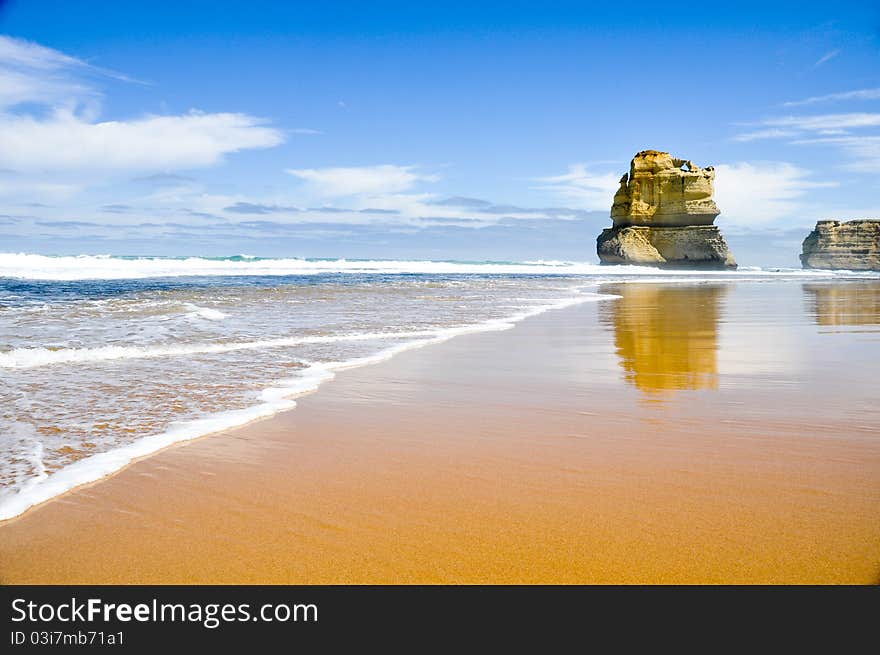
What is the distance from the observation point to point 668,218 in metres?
57.3

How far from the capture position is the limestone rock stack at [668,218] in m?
55.8

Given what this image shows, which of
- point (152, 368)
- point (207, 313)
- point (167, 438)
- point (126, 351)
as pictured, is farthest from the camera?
point (207, 313)

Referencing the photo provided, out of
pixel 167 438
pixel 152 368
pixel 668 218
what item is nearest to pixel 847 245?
pixel 668 218

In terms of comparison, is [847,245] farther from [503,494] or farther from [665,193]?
[503,494]

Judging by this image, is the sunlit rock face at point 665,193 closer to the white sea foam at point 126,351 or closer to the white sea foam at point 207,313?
the white sea foam at point 207,313

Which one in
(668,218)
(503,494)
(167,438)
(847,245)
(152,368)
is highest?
(668,218)

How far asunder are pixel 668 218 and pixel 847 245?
123ft

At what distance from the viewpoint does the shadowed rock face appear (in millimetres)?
77938

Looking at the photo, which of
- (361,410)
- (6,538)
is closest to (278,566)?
(6,538)

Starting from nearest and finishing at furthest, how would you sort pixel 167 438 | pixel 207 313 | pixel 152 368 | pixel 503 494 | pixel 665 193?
pixel 503 494 < pixel 167 438 < pixel 152 368 < pixel 207 313 < pixel 665 193

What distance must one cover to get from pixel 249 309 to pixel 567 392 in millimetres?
9450

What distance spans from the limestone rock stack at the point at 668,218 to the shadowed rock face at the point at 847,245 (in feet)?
109

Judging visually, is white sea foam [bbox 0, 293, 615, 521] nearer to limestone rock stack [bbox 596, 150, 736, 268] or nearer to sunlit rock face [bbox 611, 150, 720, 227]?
limestone rock stack [bbox 596, 150, 736, 268]
